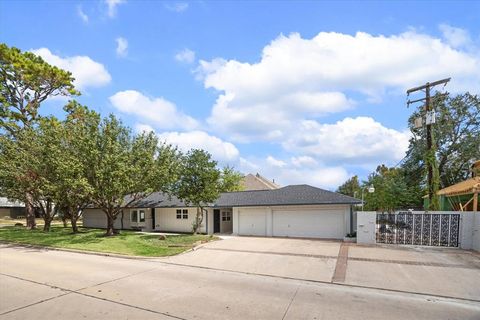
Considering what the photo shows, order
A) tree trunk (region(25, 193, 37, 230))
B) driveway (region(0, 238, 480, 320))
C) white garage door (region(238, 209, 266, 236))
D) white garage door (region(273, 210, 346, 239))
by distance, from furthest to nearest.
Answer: tree trunk (region(25, 193, 37, 230)), white garage door (region(238, 209, 266, 236)), white garage door (region(273, 210, 346, 239)), driveway (region(0, 238, 480, 320))

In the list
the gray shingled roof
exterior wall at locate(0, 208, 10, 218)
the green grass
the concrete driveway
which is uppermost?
the gray shingled roof

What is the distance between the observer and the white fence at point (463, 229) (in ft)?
48.3

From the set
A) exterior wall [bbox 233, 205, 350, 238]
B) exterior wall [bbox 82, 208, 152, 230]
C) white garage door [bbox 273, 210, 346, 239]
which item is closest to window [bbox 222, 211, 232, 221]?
exterior wall [bbox 233, 205, 350, 238]

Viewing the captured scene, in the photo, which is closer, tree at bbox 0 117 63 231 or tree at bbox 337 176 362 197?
tree at bbox 0 117 63 231

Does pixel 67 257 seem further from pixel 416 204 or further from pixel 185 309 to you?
pixel 416 204

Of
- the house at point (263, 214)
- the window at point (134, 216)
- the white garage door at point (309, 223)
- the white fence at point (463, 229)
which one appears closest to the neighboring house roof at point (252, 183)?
the house at point (263, 214)

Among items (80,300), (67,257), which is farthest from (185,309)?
(67,257)

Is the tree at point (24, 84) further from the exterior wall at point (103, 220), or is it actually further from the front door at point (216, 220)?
the front door at point (216, 220)

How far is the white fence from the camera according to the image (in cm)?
1471

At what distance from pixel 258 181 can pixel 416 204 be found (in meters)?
22.0

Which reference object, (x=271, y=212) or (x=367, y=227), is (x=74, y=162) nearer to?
(x=271, y=212)

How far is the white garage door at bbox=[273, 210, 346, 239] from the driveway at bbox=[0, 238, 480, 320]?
703 centimetres

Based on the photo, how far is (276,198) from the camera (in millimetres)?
22953

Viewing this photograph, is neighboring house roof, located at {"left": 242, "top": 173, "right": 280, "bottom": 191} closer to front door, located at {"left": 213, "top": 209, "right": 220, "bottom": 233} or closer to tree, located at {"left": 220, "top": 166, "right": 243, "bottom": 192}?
tree, located at {"left": 220, "top": 166, "right": 243, "bottom": 192}
